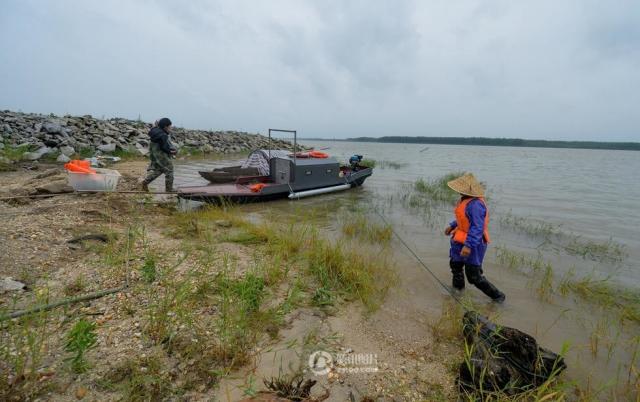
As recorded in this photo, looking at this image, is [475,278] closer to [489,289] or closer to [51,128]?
[489,289]

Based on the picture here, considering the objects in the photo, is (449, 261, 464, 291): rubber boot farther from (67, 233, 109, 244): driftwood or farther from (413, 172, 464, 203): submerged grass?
(413, 172, 464, 203): submerged grass

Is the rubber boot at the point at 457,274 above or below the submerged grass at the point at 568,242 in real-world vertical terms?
above

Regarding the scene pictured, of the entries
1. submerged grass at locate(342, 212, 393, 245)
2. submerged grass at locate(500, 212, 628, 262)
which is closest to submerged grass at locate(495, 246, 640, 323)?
→ submerged grass at locate(500, 212, 628, 262)

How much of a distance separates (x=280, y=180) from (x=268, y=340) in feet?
25.2

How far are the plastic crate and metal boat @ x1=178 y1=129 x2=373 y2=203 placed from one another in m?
1.53

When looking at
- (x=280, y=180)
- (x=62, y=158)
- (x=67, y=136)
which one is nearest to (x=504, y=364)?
(x=280, y=180)

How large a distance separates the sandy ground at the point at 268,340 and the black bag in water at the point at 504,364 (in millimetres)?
247

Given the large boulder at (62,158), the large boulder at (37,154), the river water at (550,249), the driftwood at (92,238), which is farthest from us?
the large boulder at (62,158)

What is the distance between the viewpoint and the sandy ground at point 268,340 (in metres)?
2.20

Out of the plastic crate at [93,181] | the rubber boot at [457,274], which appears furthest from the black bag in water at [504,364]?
the plastic crate at [93,181]

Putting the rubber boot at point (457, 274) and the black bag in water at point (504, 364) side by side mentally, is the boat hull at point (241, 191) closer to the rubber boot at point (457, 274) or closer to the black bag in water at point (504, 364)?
the rubber boot at point (457, 274)

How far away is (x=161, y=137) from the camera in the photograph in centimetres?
796

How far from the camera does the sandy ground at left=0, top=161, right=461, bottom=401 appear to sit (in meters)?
2.20

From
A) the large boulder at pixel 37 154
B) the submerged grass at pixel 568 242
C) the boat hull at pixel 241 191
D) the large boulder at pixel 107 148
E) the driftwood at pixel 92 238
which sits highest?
the large boulder at pixel 107 148
